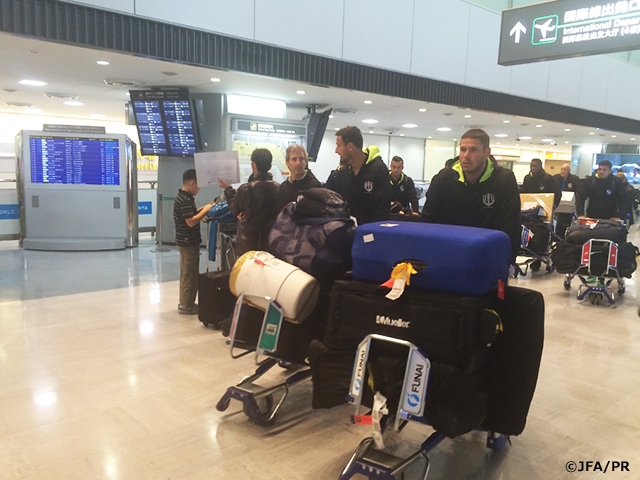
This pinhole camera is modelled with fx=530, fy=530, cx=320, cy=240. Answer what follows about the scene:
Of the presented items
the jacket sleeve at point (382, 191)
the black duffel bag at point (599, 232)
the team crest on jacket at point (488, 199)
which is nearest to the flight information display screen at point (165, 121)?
the jacket sleeve at point (382, 191)

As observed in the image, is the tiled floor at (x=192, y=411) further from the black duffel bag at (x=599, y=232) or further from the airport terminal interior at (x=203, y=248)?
the black duffel bag at (x=599, y=232)

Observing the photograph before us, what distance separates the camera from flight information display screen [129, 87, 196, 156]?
26.9ft

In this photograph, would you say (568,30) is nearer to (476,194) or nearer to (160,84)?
(476,194)

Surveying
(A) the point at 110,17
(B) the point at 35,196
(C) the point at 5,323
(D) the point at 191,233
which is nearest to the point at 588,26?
(D) the point at 191,233

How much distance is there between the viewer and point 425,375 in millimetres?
1884

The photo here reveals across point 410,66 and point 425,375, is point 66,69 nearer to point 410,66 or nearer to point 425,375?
point 410,66

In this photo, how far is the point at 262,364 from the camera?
10.3 feet

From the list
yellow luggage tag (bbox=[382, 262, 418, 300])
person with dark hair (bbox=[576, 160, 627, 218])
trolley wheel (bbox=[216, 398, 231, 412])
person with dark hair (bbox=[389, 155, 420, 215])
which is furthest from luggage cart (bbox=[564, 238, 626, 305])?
yellow luggage tag (bbox=[382, 262, 418, 300])

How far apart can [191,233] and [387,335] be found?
129 inches

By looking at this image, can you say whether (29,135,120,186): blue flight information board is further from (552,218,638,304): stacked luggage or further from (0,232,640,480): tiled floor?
(552,218,638,304): stacked luggage

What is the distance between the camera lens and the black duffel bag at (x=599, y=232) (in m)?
5.94

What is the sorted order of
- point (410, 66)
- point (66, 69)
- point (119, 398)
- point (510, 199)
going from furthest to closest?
point (410, 66)
point (66, 69)
point (119, 398)
point (510, 199)

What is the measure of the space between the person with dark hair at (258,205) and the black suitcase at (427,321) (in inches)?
72.8

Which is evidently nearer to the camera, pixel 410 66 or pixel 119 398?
pixel 119 398
